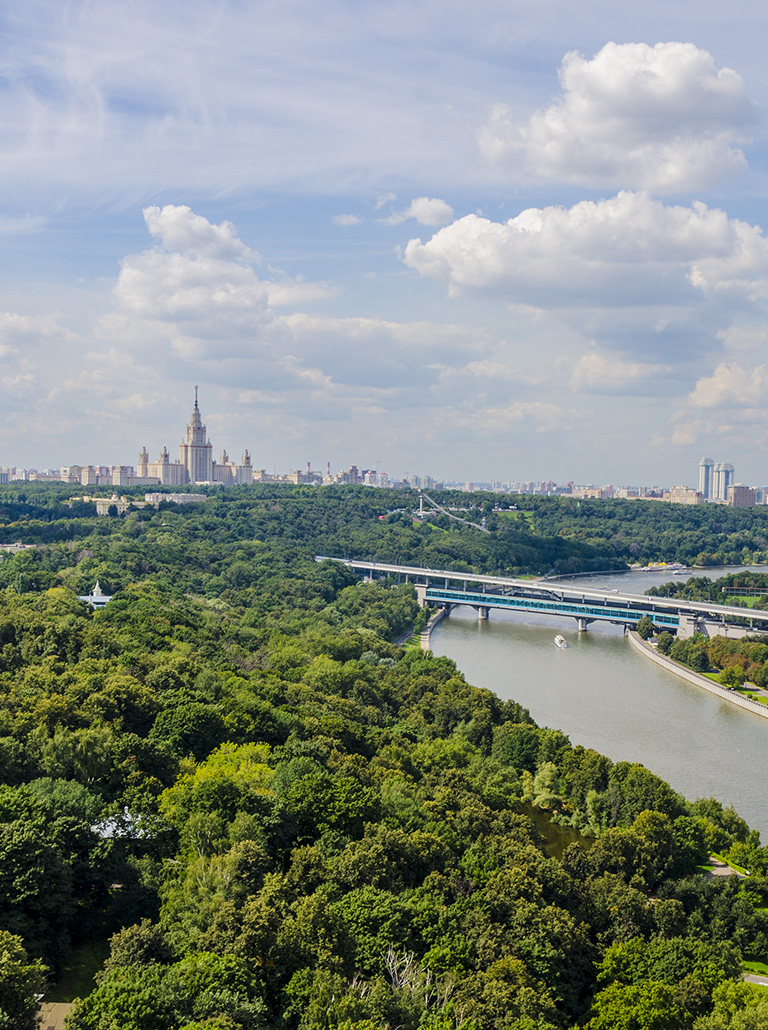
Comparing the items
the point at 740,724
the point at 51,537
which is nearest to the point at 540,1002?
the point at 740,724

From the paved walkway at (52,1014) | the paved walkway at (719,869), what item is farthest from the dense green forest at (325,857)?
the paved walkway at (52,1014)

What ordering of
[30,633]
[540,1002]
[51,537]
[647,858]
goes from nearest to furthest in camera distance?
[540,1002] → [647,858] → [30,633] → [51,537]

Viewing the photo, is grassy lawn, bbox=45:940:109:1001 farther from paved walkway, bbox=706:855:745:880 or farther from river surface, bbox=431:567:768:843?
river surface, bbox=431:567:768:843

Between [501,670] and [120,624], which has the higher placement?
[120,624]

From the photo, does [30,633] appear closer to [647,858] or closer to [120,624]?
[120,624]

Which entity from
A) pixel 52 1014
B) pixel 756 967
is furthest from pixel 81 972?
pixel 756 967

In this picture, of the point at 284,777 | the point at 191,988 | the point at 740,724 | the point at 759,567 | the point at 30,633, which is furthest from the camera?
the point at 759,567
